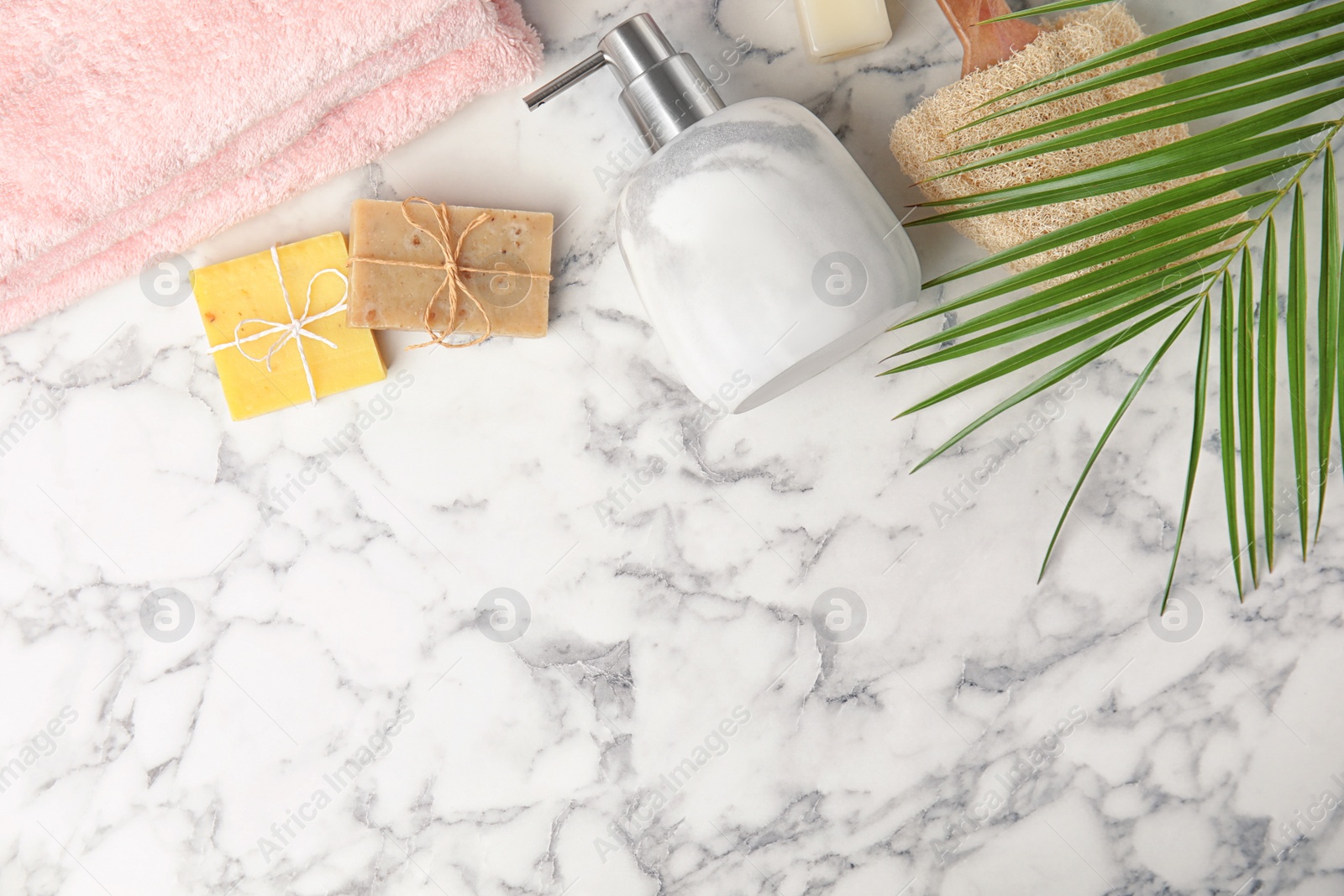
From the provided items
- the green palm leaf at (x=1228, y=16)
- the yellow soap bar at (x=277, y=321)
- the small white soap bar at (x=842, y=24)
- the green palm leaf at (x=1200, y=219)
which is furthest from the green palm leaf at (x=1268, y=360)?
the yellow soap bar at (x=277, y=321)

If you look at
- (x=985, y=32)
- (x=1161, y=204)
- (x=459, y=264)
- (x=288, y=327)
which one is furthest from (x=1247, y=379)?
(x=288, y=327)

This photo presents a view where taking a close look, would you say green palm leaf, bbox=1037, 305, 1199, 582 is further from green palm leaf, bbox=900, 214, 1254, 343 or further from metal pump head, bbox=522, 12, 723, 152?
metal pump head, bbox=522, 12, 723, 152

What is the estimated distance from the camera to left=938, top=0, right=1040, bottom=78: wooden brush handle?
55 cm

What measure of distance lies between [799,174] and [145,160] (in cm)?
42

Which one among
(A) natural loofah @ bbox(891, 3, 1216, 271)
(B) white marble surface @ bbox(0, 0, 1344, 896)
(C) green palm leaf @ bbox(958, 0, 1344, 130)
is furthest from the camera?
(B) white marble surface @ bbox(0, 0, 1344, 896)

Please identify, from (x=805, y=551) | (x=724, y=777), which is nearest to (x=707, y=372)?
(x=805, y=551)

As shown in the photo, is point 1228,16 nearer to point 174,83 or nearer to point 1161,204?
point 1161,204

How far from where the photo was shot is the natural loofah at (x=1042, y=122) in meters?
0.53

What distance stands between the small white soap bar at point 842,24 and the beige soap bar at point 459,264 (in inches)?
8.7

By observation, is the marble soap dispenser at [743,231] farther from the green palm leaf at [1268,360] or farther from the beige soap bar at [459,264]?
the green palm leaf at [1268,360]

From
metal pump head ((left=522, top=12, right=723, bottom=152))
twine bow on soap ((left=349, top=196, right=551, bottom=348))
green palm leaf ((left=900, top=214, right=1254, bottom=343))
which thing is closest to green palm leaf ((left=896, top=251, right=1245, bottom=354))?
green palm leaf ((left=900, top=214, right=1254, bottom=343))

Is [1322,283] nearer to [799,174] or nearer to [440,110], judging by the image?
[799,174]

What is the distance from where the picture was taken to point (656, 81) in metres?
0.53

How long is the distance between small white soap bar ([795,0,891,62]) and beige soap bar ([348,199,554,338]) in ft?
0.73
